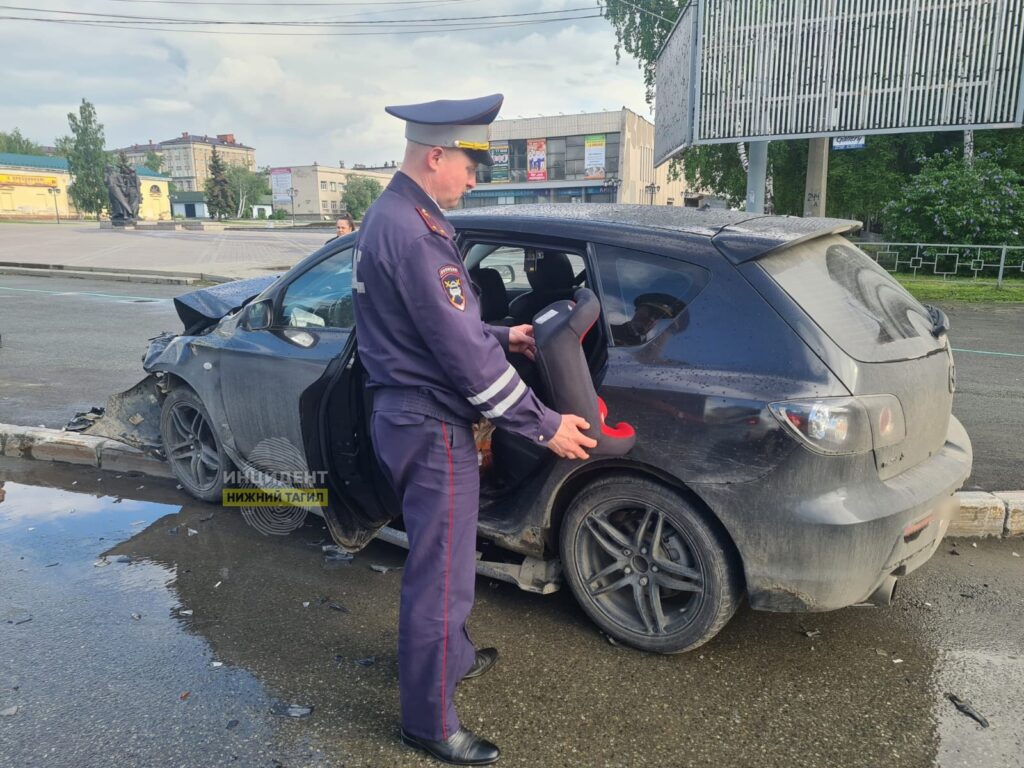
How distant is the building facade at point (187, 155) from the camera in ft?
521

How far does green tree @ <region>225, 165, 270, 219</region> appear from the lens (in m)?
115

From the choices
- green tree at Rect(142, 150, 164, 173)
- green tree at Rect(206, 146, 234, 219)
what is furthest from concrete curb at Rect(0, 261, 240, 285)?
green tree at Rect(142, 150, 164, 173)

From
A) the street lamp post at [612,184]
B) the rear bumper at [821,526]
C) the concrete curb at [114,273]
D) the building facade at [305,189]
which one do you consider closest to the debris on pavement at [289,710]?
the rear bumper at [821,526]

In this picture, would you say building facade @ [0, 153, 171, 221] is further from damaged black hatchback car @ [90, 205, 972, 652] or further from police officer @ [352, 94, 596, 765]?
police officer @ [352, 94, 596, 765]

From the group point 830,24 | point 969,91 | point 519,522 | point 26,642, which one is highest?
point 830,24

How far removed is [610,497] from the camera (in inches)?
113

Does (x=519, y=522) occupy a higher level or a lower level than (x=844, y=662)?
higher

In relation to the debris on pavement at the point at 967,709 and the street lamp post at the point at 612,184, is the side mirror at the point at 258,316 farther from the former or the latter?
the street lamp post at the point at 612,184

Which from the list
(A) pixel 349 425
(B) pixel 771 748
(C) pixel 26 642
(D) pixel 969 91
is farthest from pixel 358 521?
(D) pixel 969 91

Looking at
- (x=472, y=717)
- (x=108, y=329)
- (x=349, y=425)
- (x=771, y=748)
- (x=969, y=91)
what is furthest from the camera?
(x=969, y=91)

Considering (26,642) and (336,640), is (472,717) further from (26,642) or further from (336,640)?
(26,642)

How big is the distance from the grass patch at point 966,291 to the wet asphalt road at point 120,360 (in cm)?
69

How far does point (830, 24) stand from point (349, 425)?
15.3 m

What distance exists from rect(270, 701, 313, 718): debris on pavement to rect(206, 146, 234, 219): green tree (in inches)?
3936
